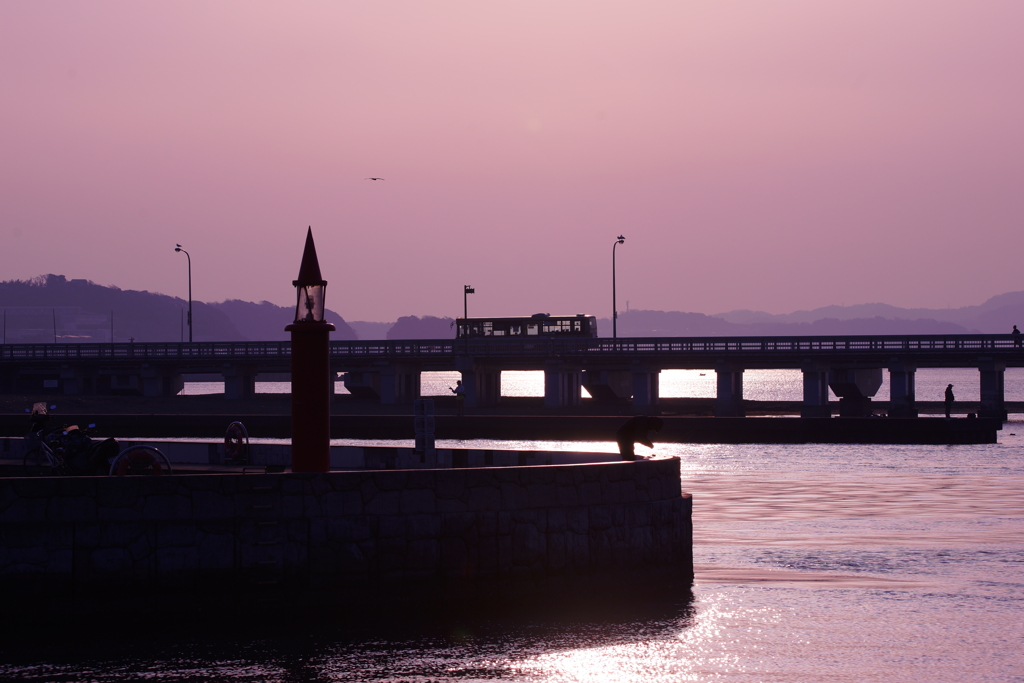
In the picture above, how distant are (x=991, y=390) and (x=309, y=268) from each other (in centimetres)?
6667

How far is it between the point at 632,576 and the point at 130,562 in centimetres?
690

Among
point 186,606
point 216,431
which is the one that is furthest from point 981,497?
point 216,431

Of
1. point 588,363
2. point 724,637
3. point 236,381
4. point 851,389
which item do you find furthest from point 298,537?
point 236,381

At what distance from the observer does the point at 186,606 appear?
14609 mm

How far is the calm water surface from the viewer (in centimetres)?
1314

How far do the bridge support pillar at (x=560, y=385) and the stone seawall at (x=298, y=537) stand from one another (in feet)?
208

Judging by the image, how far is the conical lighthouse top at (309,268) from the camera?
17312 millimetres

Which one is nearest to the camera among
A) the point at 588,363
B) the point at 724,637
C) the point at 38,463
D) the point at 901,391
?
the point at 724,637

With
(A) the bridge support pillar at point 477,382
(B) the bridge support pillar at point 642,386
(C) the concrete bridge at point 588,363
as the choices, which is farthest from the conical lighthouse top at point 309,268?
(A) the bridge support pillar at point 477,382

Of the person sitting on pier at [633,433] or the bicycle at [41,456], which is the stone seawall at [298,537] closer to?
the person sitting on pier at [633,433]

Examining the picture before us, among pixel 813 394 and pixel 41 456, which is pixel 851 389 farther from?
pixel 41 456

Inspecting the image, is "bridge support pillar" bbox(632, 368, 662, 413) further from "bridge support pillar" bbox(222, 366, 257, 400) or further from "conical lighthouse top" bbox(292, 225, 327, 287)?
"conical lighthouse top" bbox(292, 225, 327, 287)

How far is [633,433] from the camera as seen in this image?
63.7ft

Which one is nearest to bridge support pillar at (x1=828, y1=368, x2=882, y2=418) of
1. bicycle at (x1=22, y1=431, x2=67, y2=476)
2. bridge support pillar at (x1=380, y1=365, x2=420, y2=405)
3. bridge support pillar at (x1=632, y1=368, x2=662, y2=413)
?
bridge support pillar at (x1=632, y1=368, x2=662, y2=413)
